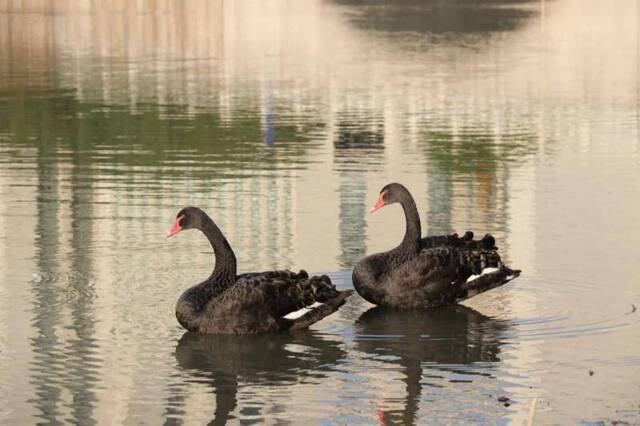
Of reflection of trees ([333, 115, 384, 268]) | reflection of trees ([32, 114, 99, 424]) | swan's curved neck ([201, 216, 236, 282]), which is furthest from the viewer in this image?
reflection of trees ([333, 115, 384, 268])

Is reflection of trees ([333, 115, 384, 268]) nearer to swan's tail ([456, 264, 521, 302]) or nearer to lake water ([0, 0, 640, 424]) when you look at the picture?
lake water ([0, 0, 640, 424])

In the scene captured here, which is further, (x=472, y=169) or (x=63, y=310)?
(x=472, y=169)

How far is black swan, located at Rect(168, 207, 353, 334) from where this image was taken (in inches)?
604

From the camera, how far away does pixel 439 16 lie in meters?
89.3

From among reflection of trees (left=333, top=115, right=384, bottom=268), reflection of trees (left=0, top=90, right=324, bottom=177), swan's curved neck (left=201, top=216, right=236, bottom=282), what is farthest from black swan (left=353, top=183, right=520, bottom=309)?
reflection of trees (left=0, top=90, right=324, bottom=177)

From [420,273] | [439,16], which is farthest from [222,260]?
[439,16]

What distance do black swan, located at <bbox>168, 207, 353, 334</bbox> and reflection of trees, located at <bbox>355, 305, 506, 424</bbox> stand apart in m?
0.51

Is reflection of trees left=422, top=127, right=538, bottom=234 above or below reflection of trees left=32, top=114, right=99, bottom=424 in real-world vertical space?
above

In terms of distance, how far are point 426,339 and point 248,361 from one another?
182 cm

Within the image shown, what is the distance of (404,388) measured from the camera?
44.3 ft

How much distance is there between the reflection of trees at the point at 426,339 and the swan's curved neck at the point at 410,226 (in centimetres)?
66

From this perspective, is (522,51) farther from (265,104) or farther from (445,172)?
(445,172)

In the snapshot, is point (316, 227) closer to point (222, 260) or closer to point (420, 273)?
point (420, 273)

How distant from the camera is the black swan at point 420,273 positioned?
1678 centimetres
